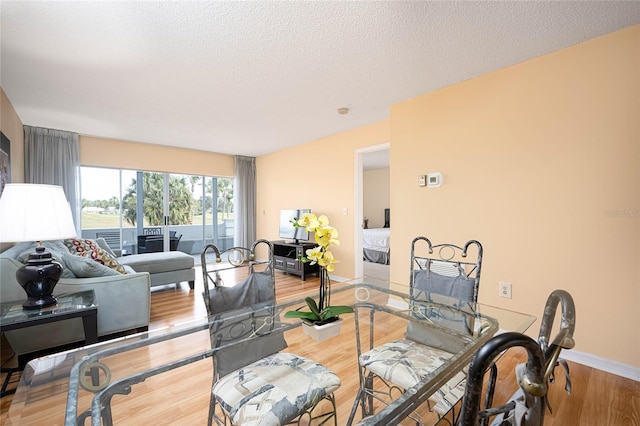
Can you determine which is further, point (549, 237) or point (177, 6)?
point (549, 237)

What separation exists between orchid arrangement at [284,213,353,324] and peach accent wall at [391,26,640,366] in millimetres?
1861

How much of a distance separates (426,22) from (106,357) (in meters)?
2.51

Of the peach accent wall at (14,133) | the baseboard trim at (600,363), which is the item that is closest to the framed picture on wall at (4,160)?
the peach accent wall at (14,133)

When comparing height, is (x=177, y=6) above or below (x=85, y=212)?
above

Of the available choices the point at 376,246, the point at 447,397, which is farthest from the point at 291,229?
the point at 447,397

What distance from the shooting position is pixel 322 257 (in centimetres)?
126

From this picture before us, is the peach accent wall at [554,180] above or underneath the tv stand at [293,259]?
above

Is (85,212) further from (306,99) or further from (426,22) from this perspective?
(426,22)

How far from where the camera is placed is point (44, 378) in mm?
1108

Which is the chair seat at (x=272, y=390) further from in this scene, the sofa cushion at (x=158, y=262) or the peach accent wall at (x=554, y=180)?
the sofa cushion at (x=158, y=262)

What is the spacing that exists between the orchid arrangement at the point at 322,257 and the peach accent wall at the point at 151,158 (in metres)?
5.12

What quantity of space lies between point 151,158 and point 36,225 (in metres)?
4.09

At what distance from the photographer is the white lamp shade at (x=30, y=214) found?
1.68 meters

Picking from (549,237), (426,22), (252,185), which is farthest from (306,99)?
(252,185)
